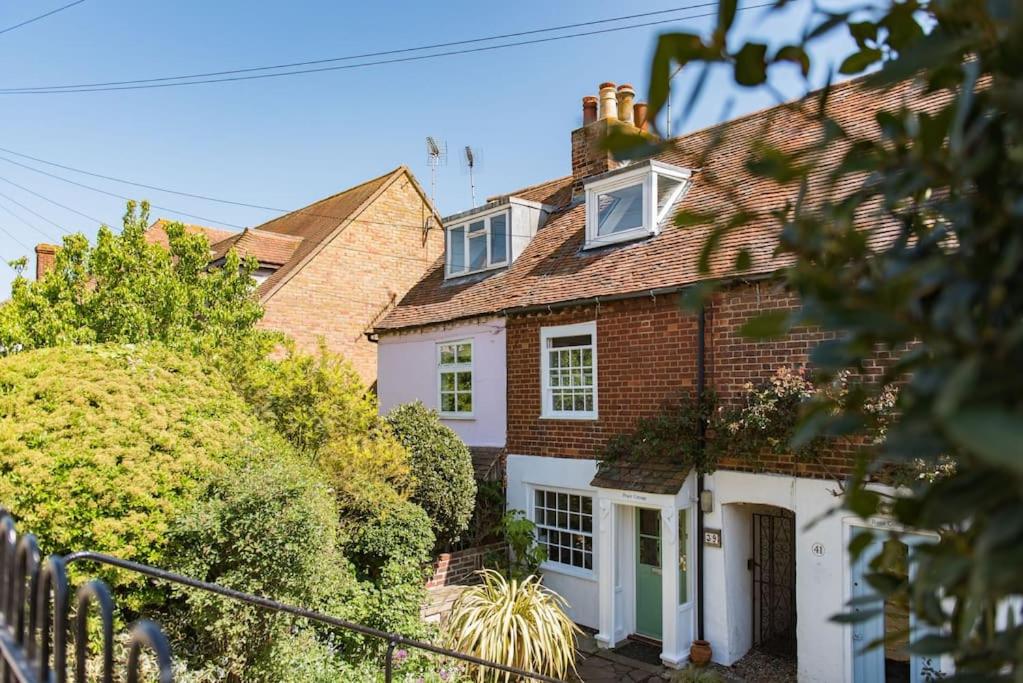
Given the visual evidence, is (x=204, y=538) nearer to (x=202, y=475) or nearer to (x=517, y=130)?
(x=202, y=475)

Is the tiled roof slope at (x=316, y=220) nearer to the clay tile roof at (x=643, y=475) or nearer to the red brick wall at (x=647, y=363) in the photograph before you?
Result: the red brick wall at (x=647, y=363)

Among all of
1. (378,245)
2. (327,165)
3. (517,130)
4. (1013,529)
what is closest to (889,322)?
→ (1013,529)

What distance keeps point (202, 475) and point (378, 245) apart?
13.1 m

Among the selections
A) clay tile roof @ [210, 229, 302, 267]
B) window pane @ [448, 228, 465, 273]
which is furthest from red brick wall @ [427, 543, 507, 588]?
clay tile roof @ [210, 229, 302, 267]

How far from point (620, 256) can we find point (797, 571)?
5769 millimetres

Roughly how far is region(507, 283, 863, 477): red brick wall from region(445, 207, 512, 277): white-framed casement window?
9.17 feet

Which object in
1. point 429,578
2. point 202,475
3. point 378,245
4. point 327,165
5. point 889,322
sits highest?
point 327,165

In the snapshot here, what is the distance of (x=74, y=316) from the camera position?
1190 centimetres

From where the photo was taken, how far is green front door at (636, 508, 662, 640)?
10.9 metres

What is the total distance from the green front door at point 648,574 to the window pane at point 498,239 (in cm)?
662

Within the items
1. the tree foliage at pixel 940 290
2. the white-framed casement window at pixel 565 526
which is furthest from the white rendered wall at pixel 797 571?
the tree foliage at pixel 940 290

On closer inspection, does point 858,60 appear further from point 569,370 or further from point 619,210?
point 619,210

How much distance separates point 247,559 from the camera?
7.02m

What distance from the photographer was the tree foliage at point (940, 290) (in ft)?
2.56
